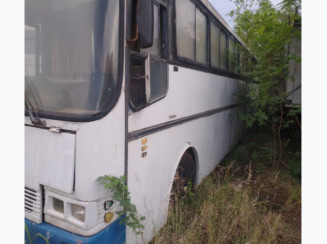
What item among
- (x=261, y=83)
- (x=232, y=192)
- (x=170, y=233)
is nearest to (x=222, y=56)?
(x=261, y=83)

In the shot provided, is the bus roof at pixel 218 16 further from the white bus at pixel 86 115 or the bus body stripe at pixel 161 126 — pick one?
the white bus at pixel 86 115

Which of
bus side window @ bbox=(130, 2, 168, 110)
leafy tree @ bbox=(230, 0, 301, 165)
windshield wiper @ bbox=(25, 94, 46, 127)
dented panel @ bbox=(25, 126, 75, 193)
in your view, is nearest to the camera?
dented panel @ bbox=(25, 126, 75, 193)

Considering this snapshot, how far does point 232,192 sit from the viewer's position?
3553 mm

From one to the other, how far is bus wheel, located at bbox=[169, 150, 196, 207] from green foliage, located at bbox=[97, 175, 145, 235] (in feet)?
2.88

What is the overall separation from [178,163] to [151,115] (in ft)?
2.81

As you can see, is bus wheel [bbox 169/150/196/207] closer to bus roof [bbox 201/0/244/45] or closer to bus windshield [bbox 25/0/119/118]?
bus windshield [bbox 25/0/119/118]

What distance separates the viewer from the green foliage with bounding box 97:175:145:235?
74.9 inches

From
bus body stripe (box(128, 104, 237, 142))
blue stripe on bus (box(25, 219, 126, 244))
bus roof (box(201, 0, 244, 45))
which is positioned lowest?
blue stripe on bus (box(25, 219, 126, 244))

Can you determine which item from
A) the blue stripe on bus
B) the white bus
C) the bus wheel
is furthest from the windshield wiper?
the bus wheel

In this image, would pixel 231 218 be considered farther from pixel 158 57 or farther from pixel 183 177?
pixel 158 57

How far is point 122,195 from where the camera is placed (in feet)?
6.51

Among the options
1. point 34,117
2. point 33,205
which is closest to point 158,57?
point 34,117

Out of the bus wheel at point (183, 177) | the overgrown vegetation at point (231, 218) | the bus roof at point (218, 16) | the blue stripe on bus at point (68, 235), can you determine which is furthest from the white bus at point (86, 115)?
the bus roof at point (218, 16)

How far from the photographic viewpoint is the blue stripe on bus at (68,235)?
188 centimetres
